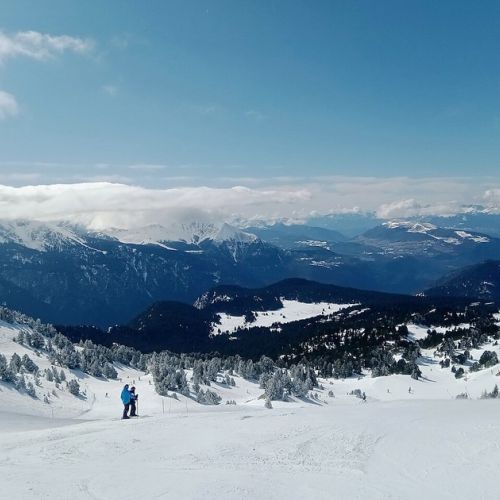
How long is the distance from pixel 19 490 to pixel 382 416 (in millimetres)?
22966

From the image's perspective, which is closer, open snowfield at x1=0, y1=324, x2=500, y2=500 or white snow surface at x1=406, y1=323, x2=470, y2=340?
open snowfield at x1=0, y1=324, x2=500, y2=500

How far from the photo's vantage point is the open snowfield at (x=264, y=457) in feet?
53.8

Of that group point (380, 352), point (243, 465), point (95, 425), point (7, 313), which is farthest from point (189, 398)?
point (380, 352)

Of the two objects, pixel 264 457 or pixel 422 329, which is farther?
pixel 422 329

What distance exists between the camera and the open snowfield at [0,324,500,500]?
646 inches

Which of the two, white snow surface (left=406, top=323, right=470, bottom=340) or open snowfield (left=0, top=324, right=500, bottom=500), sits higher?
open snowfield (left=0, top=324, right=500, bottom=500)

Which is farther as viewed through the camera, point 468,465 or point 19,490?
point 468,465

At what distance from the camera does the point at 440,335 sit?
157m

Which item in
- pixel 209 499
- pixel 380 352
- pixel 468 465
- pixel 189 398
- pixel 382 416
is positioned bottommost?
pixel 380 352

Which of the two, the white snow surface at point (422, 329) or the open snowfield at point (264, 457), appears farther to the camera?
the white snow surface at point (422, 329)

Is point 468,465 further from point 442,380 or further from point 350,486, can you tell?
point 442,380

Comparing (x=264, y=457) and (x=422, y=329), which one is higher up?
(x=264, y=457)

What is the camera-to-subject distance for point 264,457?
2059cm

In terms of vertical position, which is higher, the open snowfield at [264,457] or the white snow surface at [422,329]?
the open snowfield at [264,457]
